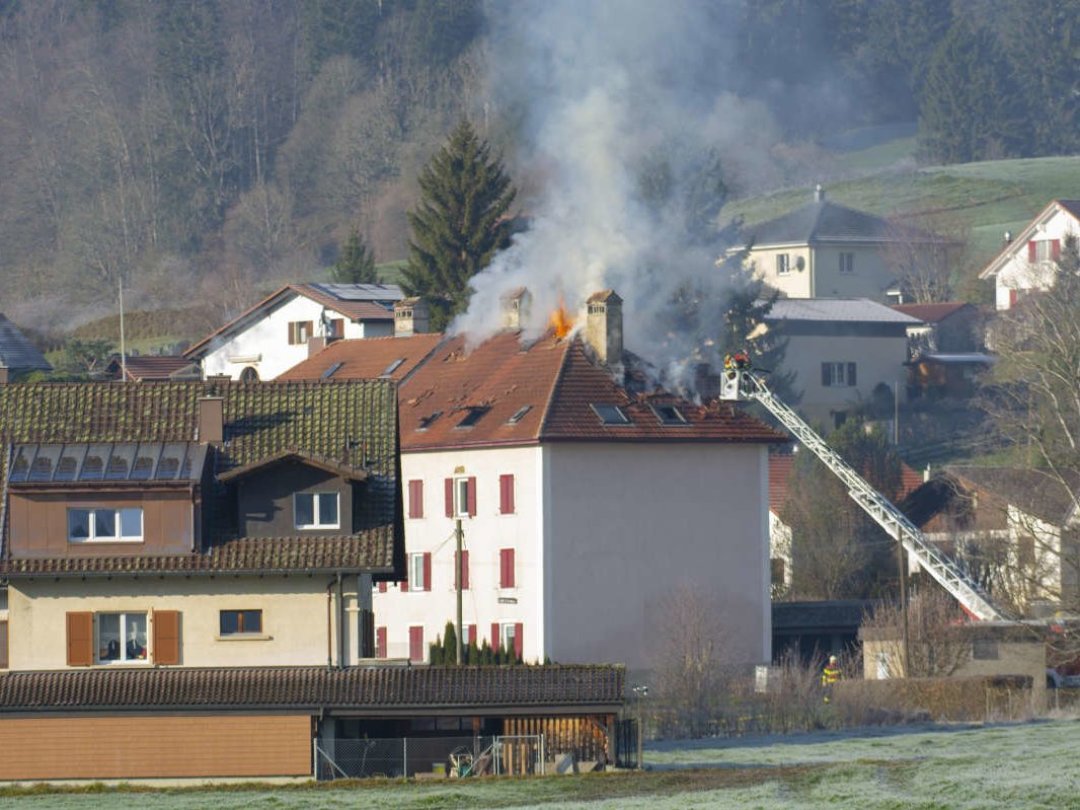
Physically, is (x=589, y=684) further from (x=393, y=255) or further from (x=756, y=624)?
(x=393, y=255)

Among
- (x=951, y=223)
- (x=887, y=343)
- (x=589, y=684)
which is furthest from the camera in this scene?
(x=951, y=223)

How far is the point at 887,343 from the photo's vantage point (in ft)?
420

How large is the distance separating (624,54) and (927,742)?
44.9 metres

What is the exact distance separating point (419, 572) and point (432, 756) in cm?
2831

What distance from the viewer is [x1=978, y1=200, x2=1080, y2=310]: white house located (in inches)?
5664

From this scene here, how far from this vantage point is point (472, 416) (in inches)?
3285

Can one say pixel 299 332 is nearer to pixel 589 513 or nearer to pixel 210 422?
pixel 589 513

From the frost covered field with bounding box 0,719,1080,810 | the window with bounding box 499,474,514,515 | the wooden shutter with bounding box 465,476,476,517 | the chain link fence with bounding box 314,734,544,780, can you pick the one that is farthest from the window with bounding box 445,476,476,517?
the chain link fence with bounding box 314,734,544,780

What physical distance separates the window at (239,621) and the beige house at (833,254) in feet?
318

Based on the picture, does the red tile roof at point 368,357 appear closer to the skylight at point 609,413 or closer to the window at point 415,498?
the window at point 415,498

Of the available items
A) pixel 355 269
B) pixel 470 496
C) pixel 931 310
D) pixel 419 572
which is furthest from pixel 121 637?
pixel 931 310

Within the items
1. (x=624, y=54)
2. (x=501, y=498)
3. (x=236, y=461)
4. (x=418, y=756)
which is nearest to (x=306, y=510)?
(x=236, y=461)

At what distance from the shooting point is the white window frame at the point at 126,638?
57.7 m

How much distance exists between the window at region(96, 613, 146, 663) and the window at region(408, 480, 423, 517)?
1101 inches
